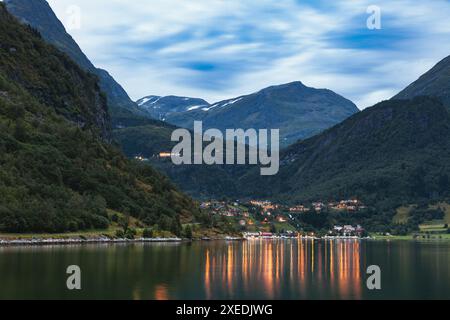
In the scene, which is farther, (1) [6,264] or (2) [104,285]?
(1) [6,264]

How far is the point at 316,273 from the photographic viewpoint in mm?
121625

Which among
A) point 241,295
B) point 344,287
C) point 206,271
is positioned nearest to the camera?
point 241,295

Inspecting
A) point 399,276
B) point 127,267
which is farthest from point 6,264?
point 399,276

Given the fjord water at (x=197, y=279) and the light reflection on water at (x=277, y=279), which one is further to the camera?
the light reflection on water at (x=277, y=279)

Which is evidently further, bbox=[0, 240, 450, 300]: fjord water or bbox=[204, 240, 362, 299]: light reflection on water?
bbox=[204, 240, 362, 299]: light reflection on water

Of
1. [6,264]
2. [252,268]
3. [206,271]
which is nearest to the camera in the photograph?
[6,264]

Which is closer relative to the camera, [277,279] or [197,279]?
[197,279]

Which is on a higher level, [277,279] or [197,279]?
[197,279]

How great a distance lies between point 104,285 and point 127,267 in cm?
2574
